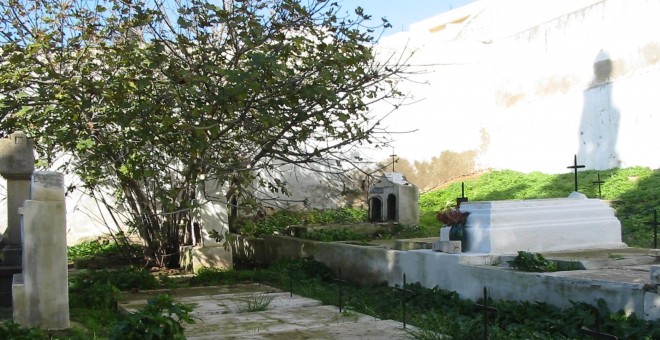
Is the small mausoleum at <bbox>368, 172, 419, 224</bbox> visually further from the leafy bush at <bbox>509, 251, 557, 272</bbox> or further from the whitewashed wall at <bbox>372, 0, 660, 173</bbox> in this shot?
the leafy bush at <bbox>509, 251, 557, 272</bbox>

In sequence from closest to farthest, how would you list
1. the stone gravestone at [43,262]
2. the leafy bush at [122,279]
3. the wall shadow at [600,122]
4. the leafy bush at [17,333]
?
the leafy bush at [17,333] < the stone gravestone at [43,262] < the leafy bush at [122,279] < the wall shadow at [600,122]

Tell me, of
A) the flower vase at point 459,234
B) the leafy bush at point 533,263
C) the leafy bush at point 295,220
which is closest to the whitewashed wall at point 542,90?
the leafy bush at point 295,220

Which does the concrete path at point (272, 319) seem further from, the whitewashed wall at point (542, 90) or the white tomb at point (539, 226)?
the whitewashed wall at point (542, 90)

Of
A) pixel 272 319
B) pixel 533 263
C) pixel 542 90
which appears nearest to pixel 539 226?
pixel 533 263

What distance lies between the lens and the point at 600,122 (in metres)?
15.9

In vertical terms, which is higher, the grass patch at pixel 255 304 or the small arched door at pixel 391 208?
the small arched door at pixel 391 208

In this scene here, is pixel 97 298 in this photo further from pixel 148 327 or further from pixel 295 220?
pixel 295 220

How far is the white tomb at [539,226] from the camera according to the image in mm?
7668

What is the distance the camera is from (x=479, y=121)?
18.9 m

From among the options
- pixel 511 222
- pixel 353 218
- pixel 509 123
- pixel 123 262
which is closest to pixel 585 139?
pixel 509 123

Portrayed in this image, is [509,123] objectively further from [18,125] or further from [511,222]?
[18,125]

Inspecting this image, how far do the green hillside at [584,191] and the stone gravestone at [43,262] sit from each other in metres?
7.59

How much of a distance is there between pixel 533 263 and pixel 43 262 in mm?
4597

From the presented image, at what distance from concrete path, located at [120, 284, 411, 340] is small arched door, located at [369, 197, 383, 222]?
4923mm
